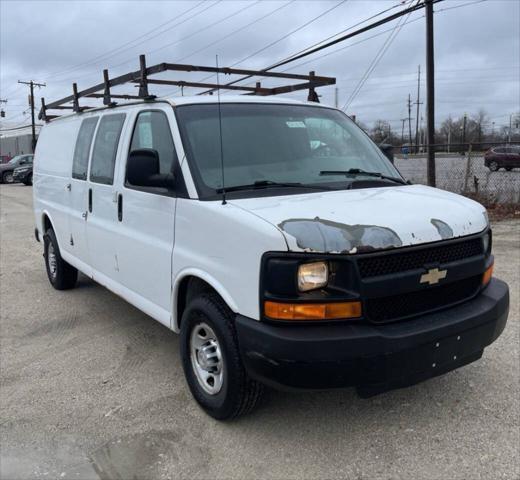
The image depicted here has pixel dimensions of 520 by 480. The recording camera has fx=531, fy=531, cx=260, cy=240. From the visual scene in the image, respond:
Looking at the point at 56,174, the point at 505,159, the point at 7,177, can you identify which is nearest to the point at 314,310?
the point at 56,174

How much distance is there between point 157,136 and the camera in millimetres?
3906

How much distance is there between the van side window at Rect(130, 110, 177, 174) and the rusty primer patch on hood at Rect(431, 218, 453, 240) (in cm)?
173

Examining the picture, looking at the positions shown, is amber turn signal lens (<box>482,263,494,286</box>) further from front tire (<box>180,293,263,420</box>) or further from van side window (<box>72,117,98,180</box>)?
van side window (<box>72,117,98,180</box>)

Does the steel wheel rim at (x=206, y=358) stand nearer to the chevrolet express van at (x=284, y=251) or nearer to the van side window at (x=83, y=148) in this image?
the chevrolet express van at (x=284, y=251)

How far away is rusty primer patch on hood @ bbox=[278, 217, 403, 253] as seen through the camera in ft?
8.74

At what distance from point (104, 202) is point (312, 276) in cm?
256

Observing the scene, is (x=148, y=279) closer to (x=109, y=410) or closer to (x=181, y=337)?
(x=181, y=337)

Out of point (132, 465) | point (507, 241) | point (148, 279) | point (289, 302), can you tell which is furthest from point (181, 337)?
point (507, 241)

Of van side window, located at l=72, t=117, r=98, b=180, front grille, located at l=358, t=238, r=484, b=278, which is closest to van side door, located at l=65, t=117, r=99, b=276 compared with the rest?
van side window, located at l=72, t=117, r=98, b=180

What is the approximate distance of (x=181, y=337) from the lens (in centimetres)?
358

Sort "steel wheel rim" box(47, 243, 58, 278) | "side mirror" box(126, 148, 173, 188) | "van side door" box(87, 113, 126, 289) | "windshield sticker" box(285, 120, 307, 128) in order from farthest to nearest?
"steel wheel rim" box(47, 243, 58, 278)
"van side door" box(87, 113, 126, 289)
"windshield sticker" box(285, 120, 307, 128)
"side mirror" box(126, 148, 173, 188)

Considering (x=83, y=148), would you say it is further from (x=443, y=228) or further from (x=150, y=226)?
(x=443, y=228)

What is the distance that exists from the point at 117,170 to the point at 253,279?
6.88 feet

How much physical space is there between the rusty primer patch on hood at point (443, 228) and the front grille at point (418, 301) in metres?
0.30
